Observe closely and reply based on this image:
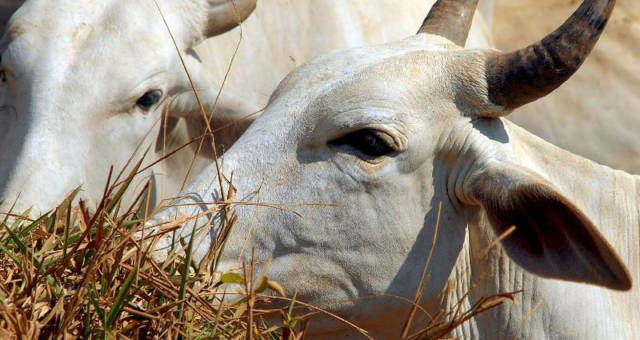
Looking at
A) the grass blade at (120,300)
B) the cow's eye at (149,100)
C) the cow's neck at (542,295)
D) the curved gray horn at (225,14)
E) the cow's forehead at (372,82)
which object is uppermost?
the grass blade at (120,300)

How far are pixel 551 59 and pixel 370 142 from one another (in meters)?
0.60

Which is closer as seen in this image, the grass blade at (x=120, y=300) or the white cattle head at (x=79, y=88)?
the grass blade at (x=120, y=300)

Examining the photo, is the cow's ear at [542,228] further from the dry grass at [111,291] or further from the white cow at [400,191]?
the dry grass at [111,291]

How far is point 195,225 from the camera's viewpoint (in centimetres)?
346

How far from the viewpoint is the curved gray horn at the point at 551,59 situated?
11.6ft

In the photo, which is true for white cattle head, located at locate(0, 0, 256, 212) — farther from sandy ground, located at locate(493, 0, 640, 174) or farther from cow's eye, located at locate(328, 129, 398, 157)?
sandy ground, located at locate(493, 0, 640, 174)

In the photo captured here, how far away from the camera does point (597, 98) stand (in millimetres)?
8219

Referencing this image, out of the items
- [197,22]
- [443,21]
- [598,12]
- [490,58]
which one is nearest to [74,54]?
[197,22]

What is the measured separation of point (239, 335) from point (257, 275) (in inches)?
21.2

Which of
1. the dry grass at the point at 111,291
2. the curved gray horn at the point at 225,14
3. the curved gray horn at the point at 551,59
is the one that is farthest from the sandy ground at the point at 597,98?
the dry grass at the point at 111,291

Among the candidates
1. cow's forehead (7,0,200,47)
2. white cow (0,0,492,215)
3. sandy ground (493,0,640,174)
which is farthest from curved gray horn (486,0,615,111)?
sandy ground (493,0,640,174)

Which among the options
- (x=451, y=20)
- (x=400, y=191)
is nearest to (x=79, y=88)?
(x=451, y=20)

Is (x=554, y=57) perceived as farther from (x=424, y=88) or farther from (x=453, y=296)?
(x=453, y=296)

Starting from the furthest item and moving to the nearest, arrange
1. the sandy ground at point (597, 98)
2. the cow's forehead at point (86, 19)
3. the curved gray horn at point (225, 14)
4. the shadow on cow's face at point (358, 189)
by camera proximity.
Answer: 1. the sandy ground at point (597, 98)
2. the curved gray horn at point (225, 14)
3. the cow's forehead at point (86, 19)
4. the shadow on cow's face at point (358, 189)
